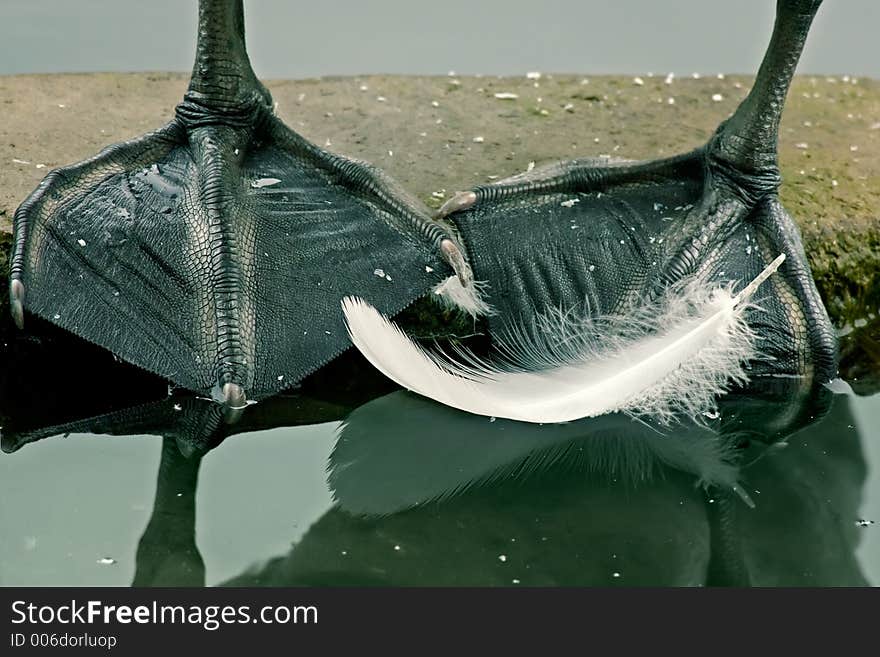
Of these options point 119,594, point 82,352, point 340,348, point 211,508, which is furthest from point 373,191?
point 119,594

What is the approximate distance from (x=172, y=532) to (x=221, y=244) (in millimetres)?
836

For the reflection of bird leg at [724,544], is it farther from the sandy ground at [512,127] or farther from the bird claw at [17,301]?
the bird claw at [17,301]

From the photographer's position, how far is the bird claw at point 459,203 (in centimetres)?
378

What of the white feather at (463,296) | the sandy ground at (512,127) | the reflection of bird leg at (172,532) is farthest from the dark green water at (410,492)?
the sandy ground at (512,127)

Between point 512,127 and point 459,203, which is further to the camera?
point 512,127

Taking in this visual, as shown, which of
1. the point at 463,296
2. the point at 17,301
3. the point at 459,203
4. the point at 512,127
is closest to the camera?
the point at 17,301

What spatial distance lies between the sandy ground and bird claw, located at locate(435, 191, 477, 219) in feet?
0.97

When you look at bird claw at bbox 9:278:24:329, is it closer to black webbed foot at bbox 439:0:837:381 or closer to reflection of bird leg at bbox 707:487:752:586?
black webbed foot at bbox 439:0:837:381

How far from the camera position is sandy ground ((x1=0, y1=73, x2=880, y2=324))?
4.16 metres

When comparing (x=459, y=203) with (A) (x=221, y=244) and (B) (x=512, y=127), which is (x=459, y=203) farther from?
(B) (x=512, y=127)

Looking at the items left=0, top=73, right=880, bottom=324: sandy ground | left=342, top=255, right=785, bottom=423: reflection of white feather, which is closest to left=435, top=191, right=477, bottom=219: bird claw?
left=0, top=73, right=880, bottom=324: sandy ground

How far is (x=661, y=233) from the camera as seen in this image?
149 inches

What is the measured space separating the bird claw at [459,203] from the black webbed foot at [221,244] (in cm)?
13

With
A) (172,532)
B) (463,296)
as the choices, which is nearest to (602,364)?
(463,296)
